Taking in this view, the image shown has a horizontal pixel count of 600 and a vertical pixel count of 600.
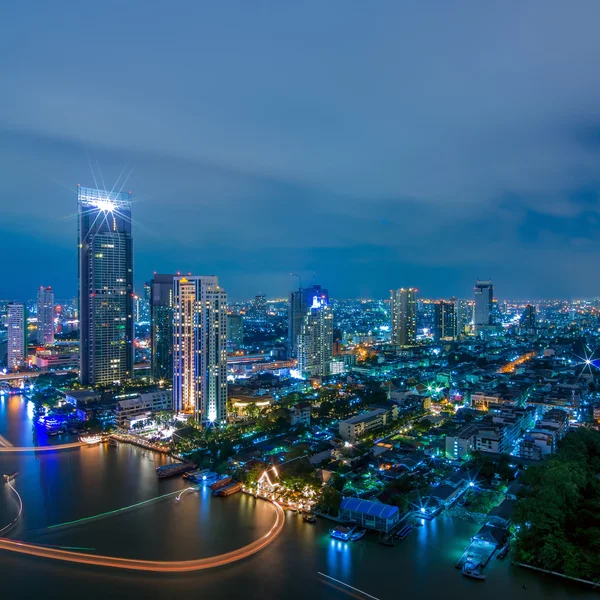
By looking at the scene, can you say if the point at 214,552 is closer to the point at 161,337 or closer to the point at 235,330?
the point at 161,337

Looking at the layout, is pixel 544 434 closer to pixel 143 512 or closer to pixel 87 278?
pixel 143 512

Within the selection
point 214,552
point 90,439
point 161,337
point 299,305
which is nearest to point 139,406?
point 90,439

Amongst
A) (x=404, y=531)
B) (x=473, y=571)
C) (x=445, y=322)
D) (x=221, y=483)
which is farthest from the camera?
(x=445, y=322)

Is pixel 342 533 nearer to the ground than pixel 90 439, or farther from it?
nearer to the ground

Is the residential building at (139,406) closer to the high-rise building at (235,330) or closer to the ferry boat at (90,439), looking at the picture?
the ferry boat at (90,439)

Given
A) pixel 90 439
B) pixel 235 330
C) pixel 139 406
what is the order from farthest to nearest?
pixel 235 330, pixel 139 406, pixel 90 439

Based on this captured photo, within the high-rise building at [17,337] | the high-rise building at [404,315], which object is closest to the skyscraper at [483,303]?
the high-rise building at [404,315]

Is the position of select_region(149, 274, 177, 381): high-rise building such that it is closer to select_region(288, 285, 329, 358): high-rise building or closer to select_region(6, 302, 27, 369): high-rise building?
select_region(288, 285, 329, 358): high-rise building
